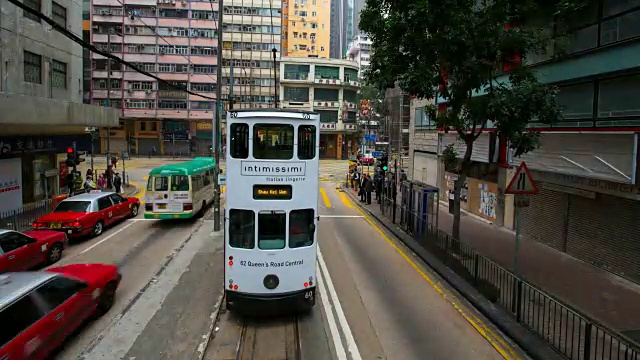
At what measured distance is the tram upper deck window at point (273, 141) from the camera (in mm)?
8023

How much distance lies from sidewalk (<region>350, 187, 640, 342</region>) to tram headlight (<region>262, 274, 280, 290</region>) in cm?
615

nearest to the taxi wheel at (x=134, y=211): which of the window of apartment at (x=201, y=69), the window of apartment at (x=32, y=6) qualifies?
the window of apartment at (x=32, y=6)

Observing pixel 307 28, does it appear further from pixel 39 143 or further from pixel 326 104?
pixel 39 143

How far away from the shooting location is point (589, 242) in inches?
496

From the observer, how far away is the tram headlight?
26.5 feet

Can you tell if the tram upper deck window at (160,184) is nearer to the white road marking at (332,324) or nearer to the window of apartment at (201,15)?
→ the white road marking at (332,324)

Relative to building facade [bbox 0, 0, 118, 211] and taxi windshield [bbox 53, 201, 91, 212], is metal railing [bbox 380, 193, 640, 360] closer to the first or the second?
taxi windshield [bbox 53, 201, 91, 212]

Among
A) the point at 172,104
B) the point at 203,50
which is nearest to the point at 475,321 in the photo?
the point at 203,50

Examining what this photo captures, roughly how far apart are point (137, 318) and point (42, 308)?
2.21 m

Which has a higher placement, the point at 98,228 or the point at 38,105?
the point at 38,105

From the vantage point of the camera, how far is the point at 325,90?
63.8m

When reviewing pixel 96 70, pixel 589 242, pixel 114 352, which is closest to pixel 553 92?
pixel 589 242

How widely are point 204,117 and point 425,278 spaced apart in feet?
176

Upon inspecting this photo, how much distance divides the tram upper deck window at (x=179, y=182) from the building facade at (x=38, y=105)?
4.69 metres
